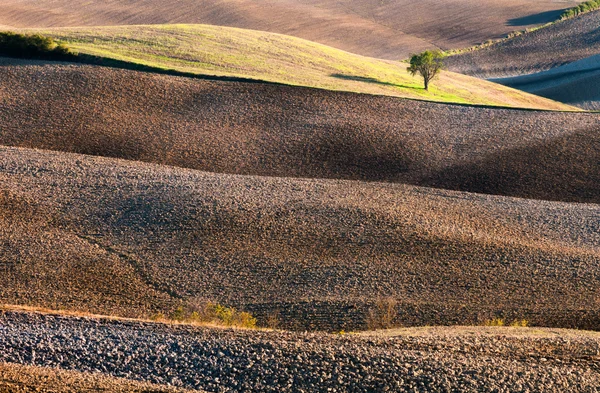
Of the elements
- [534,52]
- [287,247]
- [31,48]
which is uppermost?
[534,52]

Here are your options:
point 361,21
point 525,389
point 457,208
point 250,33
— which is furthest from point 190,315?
point 361,21

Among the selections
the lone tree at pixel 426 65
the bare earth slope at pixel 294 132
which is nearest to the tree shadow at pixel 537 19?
the lone tree at pixel 426 65

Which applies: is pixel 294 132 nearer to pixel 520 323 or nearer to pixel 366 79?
pixel 366 79

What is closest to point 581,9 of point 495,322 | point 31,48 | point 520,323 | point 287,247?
point 31,48

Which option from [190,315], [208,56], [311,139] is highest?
[208,56]

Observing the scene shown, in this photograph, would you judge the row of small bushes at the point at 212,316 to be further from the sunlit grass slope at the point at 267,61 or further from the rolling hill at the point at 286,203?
the sunlit grass slope at the point at 267,61

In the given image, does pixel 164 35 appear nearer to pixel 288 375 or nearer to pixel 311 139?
pixel 311 139
